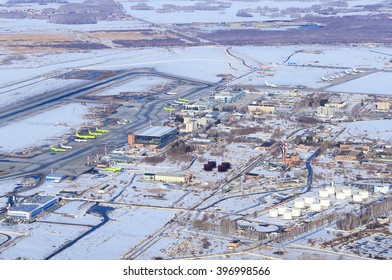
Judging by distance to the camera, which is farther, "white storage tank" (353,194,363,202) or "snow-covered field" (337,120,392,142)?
"snow-covered field" (337,120,392,142)

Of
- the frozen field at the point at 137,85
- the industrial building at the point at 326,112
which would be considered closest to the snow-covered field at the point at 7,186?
the industrial building at the point at 326,112

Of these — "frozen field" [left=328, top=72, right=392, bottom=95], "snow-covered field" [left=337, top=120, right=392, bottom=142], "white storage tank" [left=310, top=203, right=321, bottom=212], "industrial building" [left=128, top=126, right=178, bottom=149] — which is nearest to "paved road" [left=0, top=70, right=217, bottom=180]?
"industrial building" [left=128, top=126, right=178, bottom=149]

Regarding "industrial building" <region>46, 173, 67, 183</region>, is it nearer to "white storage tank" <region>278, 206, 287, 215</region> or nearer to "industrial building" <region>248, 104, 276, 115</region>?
"white storage tank" <region>278, 206, 287, 215</region>

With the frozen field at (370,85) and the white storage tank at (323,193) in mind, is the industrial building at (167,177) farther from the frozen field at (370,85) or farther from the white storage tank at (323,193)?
the frozen field at (370,85)

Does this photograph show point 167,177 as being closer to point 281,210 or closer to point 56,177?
point 56,177

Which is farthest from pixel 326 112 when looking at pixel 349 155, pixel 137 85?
pixel 137 85
